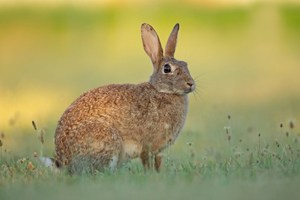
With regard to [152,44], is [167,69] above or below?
below

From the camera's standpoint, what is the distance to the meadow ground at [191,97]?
7613 mm

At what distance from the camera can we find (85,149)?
29.9 feet

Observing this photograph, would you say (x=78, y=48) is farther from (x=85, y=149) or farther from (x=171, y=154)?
(x=85, y=149)

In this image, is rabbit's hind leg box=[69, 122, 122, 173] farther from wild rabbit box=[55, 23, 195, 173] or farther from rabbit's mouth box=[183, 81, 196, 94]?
rabbit's mouth box=[183, 81, 196, 94]

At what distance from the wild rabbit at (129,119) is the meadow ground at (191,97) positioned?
0.23 m

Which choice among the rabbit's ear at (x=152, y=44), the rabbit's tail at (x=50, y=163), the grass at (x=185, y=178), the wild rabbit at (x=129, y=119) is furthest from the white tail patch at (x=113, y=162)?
the rabbit's ear at (x=152, y=44)

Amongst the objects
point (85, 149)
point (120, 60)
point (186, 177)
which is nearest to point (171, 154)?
point (85, 149)

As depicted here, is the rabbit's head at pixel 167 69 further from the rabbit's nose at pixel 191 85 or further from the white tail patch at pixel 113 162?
the white tail patch at pixel 113 162

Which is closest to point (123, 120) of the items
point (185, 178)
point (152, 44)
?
point (152, 44)

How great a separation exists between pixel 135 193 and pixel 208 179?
957mm

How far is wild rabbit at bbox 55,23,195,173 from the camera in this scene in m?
9.09

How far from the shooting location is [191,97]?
14.4 metres

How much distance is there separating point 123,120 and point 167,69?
898mm

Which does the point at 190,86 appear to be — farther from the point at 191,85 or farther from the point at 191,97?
the point at 191,97
